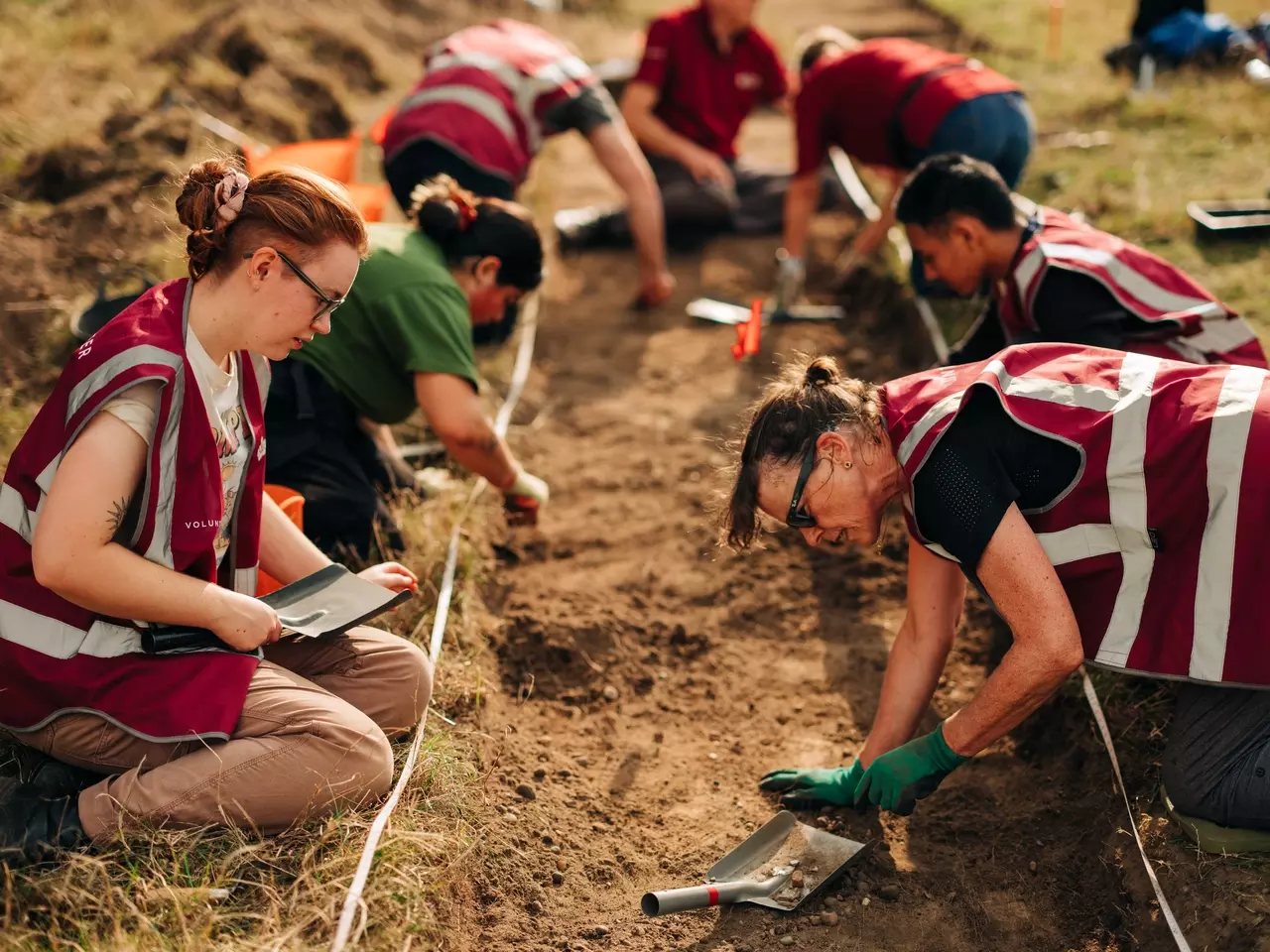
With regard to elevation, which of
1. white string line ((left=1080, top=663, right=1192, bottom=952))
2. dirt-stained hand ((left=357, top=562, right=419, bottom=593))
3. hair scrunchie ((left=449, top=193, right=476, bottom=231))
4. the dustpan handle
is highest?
hair scrunchie ((left=449, top=193, right=476, bottom=231))

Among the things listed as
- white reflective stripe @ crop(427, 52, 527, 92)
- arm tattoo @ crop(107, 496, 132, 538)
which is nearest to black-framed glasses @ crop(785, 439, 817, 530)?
arm tattoo @ crop(107, 496, 132, 538)

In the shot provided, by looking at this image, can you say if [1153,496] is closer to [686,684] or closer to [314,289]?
[686,684]

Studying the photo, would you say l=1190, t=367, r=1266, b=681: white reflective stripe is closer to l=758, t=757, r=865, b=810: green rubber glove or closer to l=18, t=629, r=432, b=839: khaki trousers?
l=758, t=757, r=865, b=810: green rubber glove

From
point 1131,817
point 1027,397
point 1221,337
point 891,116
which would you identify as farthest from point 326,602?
point 891,116

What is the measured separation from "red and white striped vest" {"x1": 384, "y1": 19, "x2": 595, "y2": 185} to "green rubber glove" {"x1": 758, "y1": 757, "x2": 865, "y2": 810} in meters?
2.56

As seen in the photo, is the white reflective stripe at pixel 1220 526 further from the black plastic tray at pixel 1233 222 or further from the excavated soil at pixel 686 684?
the black plastic tray at pixel 1233 222

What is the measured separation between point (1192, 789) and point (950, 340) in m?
2.41

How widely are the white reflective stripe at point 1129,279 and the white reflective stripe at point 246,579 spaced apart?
2.10 meters

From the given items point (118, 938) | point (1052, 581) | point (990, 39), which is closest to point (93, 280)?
point (118, 938)

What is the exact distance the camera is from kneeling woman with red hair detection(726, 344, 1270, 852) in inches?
84.3

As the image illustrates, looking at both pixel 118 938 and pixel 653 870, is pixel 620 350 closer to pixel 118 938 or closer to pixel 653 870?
pixel 653 870

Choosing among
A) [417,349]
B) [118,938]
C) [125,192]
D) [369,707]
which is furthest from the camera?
[125,192]

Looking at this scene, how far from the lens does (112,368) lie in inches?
78.4

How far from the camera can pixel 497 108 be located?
14.4 ft
